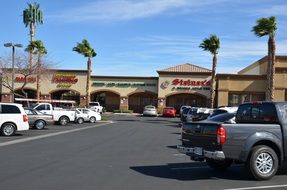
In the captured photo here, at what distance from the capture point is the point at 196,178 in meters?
12.1

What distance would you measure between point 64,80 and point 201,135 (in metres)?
62.4

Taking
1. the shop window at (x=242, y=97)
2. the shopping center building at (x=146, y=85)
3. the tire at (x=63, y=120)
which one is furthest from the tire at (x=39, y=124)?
the shop window at (x=242, y=97)

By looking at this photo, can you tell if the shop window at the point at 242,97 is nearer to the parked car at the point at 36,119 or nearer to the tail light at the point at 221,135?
the parked car at the point at 36,119

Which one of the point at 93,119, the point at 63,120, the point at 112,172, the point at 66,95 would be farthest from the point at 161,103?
the point at 112,172

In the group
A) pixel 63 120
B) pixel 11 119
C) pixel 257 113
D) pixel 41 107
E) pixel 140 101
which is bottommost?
pixel 63 120

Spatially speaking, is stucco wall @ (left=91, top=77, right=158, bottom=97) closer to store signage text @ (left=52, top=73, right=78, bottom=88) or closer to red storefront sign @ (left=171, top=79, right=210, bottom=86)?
store signage text @ (left=52, top=73, right=78, bottom=88)

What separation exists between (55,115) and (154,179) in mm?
28494

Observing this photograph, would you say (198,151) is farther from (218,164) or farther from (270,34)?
(270,34)

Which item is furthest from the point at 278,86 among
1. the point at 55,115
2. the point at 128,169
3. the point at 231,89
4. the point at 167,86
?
the point at 128,169

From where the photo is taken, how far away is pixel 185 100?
244 feet

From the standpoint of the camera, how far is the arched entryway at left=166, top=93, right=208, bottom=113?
2908 inches

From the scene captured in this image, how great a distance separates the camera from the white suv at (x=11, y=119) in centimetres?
2512

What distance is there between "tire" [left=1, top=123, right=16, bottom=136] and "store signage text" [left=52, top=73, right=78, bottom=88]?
157 feet

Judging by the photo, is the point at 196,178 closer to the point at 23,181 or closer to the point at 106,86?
the point at 23,181
